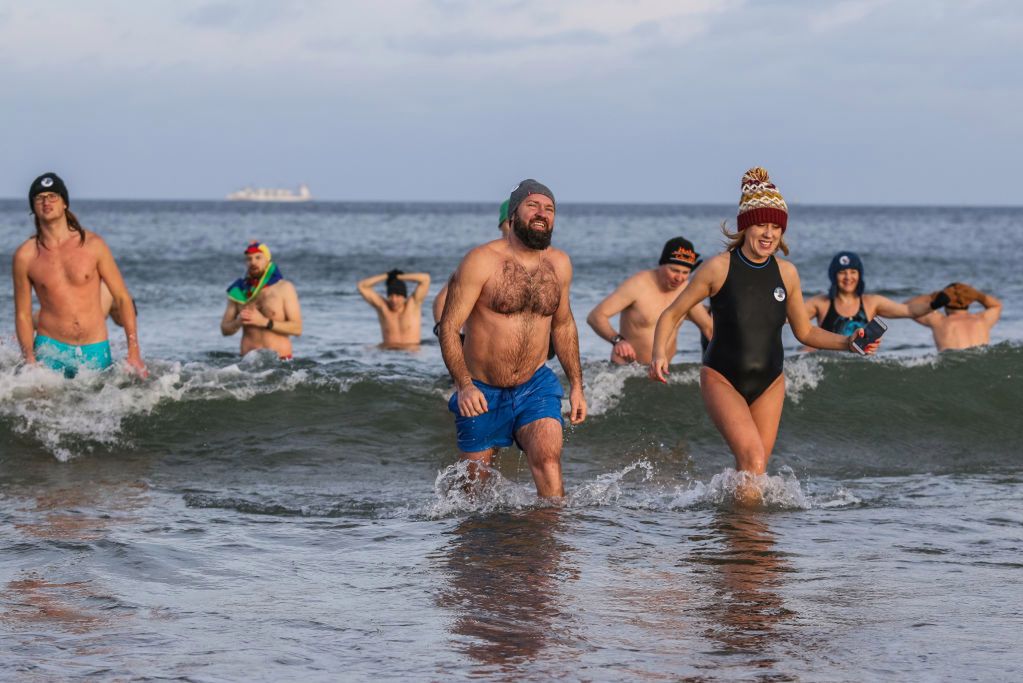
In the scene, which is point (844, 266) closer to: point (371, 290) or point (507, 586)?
point (371, 290)

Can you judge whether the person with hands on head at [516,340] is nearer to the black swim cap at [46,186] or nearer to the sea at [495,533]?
the sea at [495,533]

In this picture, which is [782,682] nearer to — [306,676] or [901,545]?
[306,676]

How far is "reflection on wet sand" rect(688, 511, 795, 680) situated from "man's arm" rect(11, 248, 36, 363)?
4.78m

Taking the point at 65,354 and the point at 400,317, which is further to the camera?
the point at 400,317

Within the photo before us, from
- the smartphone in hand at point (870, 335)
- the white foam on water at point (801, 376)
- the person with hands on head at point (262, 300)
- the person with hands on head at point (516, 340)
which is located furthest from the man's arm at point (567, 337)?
the person with hands on head at point (262, 300)

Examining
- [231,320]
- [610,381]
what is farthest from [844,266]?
[231,320]

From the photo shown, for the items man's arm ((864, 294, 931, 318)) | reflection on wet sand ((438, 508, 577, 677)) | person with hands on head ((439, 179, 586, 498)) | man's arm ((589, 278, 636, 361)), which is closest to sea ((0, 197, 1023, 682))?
reflection on wet sand ((438, 508, 577, 677))

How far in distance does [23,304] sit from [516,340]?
12.8 feet

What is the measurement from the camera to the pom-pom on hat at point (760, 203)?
6883 millimetres

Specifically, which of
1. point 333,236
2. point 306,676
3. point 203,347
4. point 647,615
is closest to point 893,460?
point 647,615

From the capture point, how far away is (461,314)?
21.1 feet

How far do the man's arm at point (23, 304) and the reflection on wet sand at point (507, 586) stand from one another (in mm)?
3537

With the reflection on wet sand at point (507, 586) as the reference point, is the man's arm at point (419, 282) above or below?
above

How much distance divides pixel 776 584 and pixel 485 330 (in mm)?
1965
